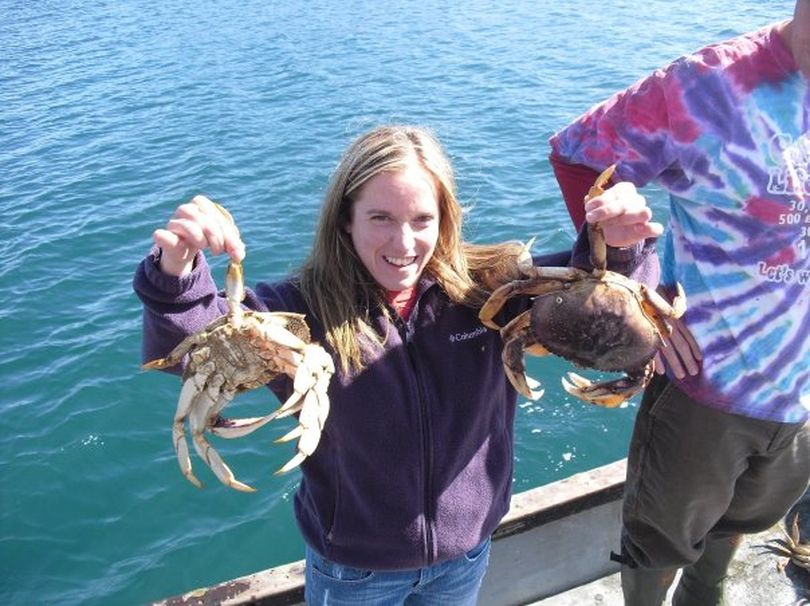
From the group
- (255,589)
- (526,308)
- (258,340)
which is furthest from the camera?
(255,589)

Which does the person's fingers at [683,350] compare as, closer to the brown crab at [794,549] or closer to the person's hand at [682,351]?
the person's hand at [682,351]

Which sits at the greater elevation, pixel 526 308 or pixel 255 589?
pixel 526 308

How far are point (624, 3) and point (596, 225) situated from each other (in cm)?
1932

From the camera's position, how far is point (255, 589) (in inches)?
136

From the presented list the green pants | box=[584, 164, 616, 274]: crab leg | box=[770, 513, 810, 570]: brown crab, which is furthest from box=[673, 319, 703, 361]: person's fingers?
box=[770, 513, 810, 570]: brown crab

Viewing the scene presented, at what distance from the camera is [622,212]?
84.8 inches

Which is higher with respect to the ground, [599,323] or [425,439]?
[599,323]

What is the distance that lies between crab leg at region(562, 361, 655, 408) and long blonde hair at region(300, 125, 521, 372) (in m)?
0.50

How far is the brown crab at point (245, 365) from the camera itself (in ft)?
7.32

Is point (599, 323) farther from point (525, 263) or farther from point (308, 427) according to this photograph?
point (308, 427)

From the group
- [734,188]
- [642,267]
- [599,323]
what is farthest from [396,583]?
[734,188]

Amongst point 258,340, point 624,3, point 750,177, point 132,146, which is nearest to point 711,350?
point 750,177

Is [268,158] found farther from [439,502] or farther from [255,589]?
[439,502]

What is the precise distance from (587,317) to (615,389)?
41 cm
